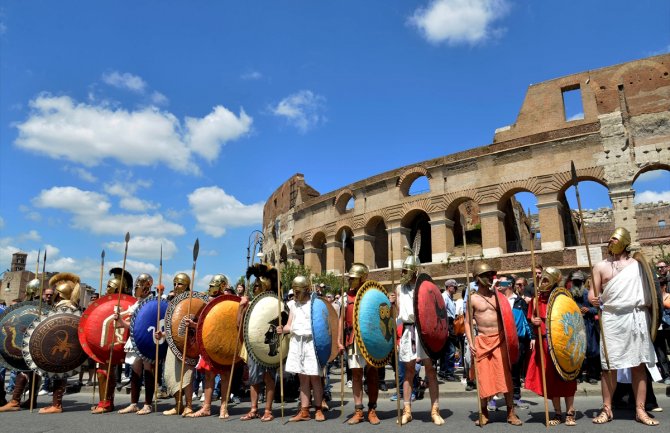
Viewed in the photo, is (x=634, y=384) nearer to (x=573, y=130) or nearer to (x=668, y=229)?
(x=573, y=130)

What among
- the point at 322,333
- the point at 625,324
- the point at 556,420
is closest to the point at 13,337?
the point at 322,333

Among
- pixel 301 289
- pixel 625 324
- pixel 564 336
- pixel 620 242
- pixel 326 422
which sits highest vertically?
pixel 620 242

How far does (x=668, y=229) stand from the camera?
31.7m

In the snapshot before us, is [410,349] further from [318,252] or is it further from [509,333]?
[318,252]

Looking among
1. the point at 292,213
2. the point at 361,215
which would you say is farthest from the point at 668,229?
the point at 292,213

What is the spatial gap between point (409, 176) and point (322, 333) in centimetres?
1788

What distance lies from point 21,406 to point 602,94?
2333 cm

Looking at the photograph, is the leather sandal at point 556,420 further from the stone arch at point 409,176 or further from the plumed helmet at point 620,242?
the stone arch at point 409,176

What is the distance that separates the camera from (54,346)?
640 centimetres

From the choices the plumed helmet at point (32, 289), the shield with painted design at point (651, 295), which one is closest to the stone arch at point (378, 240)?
the plumed helmet at point (32, 289)

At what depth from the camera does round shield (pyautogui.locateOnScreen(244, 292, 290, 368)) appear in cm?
570

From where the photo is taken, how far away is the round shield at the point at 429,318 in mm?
5148

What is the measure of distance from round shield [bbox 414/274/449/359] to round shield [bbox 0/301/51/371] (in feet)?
18.4

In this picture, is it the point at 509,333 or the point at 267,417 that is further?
the point at 267,417
